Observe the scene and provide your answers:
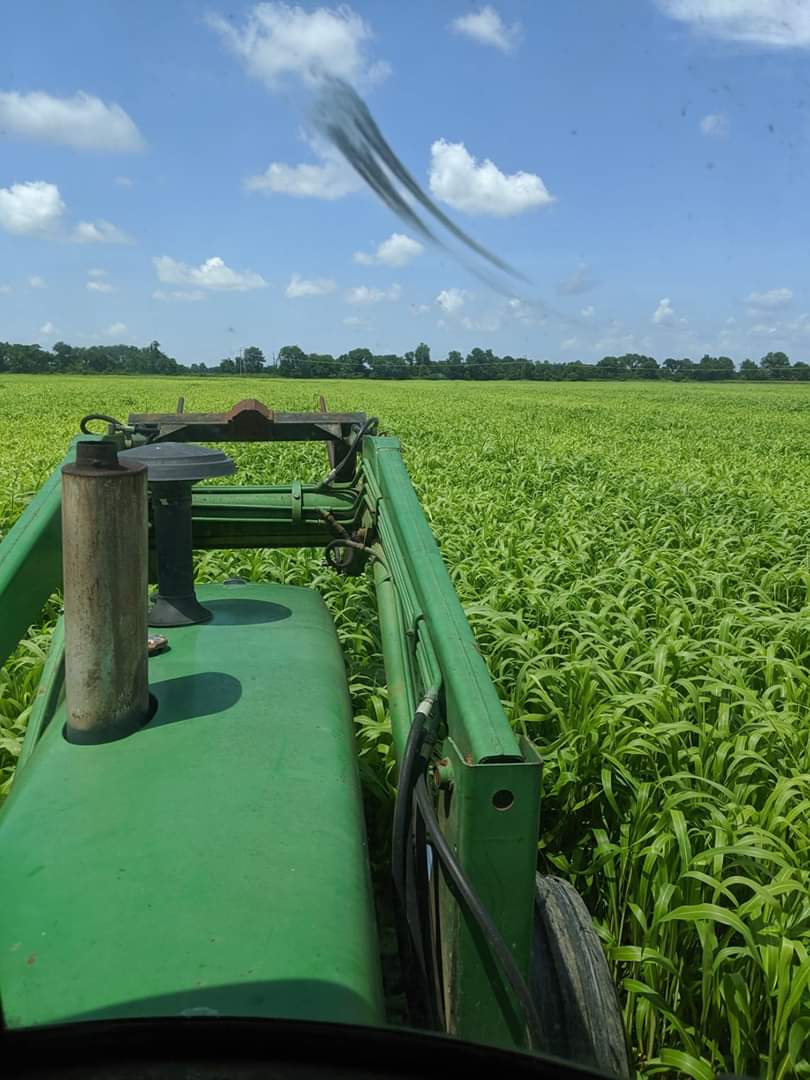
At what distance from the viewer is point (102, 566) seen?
4.46 ft

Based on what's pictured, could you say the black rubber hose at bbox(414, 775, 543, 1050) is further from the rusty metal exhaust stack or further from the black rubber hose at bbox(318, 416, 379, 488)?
the black rubber hose at bbox(318, 416, 379, 488)

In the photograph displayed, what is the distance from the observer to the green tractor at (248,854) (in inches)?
24.3

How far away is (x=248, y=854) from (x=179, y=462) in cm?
99

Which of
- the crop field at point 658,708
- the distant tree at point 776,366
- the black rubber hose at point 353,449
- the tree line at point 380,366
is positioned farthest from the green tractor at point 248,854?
the distant tree at point 776,366

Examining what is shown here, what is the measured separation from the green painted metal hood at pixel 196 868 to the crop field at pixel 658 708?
97 centimetres

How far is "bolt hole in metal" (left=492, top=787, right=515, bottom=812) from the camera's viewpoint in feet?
4.19

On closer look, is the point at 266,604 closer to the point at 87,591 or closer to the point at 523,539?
the point at 87,591

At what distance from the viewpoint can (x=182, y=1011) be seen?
1.03 metres

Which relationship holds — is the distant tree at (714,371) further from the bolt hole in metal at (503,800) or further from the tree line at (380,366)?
the bolt hole in metal at (503,800)

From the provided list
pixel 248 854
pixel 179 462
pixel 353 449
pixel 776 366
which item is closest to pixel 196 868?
pixel 248 854

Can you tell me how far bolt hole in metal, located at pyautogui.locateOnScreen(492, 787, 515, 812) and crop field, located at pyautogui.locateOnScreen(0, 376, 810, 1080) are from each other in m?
0.99

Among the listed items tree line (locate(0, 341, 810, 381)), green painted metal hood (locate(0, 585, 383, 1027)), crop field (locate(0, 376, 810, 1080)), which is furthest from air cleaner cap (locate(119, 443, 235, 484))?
tree line (locate(0, 341, 810, 381))

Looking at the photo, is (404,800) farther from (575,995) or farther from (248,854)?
(575,995)

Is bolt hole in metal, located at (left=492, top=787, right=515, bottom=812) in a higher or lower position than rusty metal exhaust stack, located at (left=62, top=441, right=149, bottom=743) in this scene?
lower
